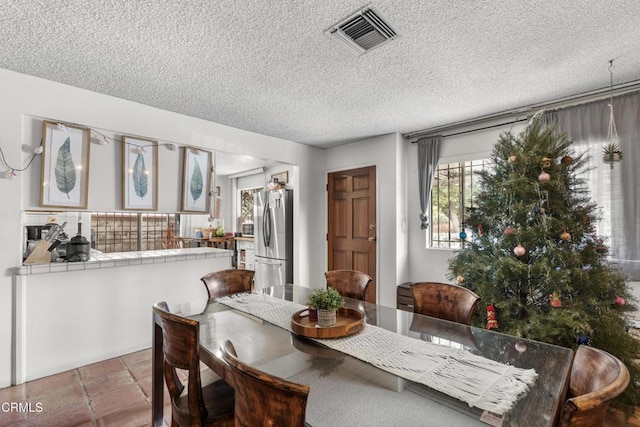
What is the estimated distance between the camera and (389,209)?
410cm

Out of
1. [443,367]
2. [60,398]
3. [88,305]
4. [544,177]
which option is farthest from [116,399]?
[544,177]

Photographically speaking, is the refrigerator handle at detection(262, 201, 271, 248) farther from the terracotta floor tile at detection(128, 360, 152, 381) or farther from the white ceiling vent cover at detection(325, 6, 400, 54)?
the white ceiling vent cover at detection(325, 6, 400, 54)

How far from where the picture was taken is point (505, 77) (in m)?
2.51

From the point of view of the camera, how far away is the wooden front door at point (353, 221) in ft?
14.1

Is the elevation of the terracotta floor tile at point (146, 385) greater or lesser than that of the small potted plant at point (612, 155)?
lesser

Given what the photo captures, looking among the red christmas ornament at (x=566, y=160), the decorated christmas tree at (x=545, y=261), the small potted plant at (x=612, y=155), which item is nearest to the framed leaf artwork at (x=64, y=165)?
the decorated christmas tree at (x=545, y=261)

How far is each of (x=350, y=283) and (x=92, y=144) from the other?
106 inches

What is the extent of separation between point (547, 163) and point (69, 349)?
4071 mm

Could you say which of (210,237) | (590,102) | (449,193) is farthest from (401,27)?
(210,237)

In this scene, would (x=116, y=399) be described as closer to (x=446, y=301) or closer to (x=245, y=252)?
(x=446, y=301)

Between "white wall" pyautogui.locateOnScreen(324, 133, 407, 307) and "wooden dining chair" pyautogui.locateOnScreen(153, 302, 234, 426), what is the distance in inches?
116

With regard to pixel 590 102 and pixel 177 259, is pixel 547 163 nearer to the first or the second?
pixel 590 102

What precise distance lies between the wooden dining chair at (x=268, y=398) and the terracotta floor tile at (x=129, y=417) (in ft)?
5.46

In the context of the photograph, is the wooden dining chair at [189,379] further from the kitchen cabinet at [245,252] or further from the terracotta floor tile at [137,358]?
the kitchen cabinet at [245,252]
